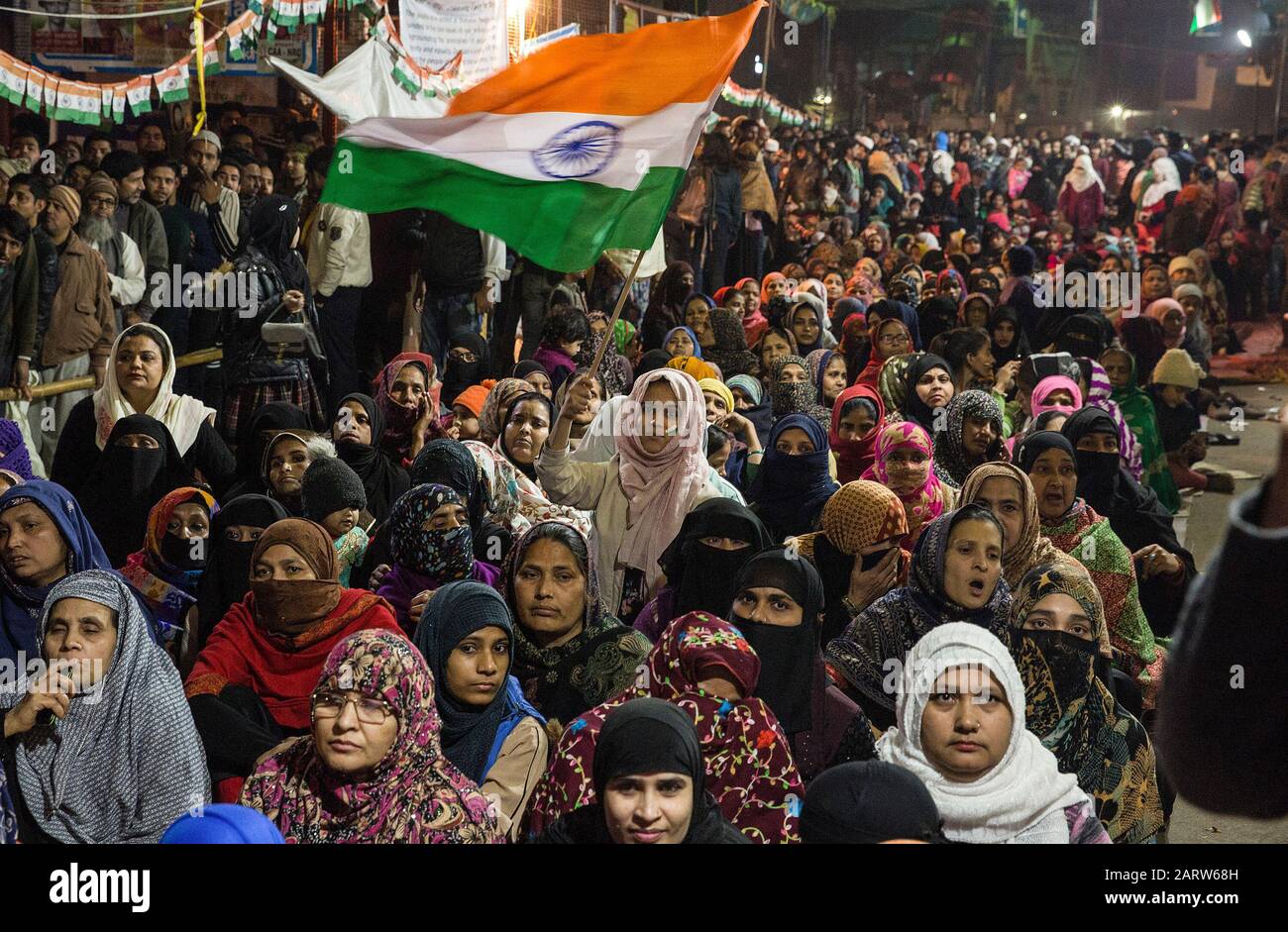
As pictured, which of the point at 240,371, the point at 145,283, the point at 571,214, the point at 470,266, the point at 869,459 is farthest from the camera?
the point at 470,266

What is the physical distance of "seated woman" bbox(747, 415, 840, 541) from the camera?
5.78 metres

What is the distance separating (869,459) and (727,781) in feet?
10.8

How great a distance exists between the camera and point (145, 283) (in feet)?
27.5

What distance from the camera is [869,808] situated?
293 cm

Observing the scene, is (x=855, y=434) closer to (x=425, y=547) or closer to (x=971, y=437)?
(x=971, y=437)

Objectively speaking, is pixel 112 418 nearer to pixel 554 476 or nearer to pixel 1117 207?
pixel 554 476

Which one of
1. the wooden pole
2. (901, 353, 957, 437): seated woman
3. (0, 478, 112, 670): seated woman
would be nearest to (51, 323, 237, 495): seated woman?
the wooden pole

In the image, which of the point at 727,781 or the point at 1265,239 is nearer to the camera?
the point at 727,781

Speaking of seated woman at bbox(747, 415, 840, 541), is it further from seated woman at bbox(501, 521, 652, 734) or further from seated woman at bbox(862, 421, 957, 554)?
seated woman at bbox(501, 521, 652, 734)

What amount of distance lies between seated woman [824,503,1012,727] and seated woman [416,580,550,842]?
0.91 m

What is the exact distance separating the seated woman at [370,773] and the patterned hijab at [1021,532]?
205 centimetres

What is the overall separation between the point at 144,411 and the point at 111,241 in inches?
94.4

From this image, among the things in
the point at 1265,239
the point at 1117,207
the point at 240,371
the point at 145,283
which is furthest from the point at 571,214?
the point at 1117,207

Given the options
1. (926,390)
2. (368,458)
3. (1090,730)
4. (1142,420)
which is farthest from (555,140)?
(1142,420)
